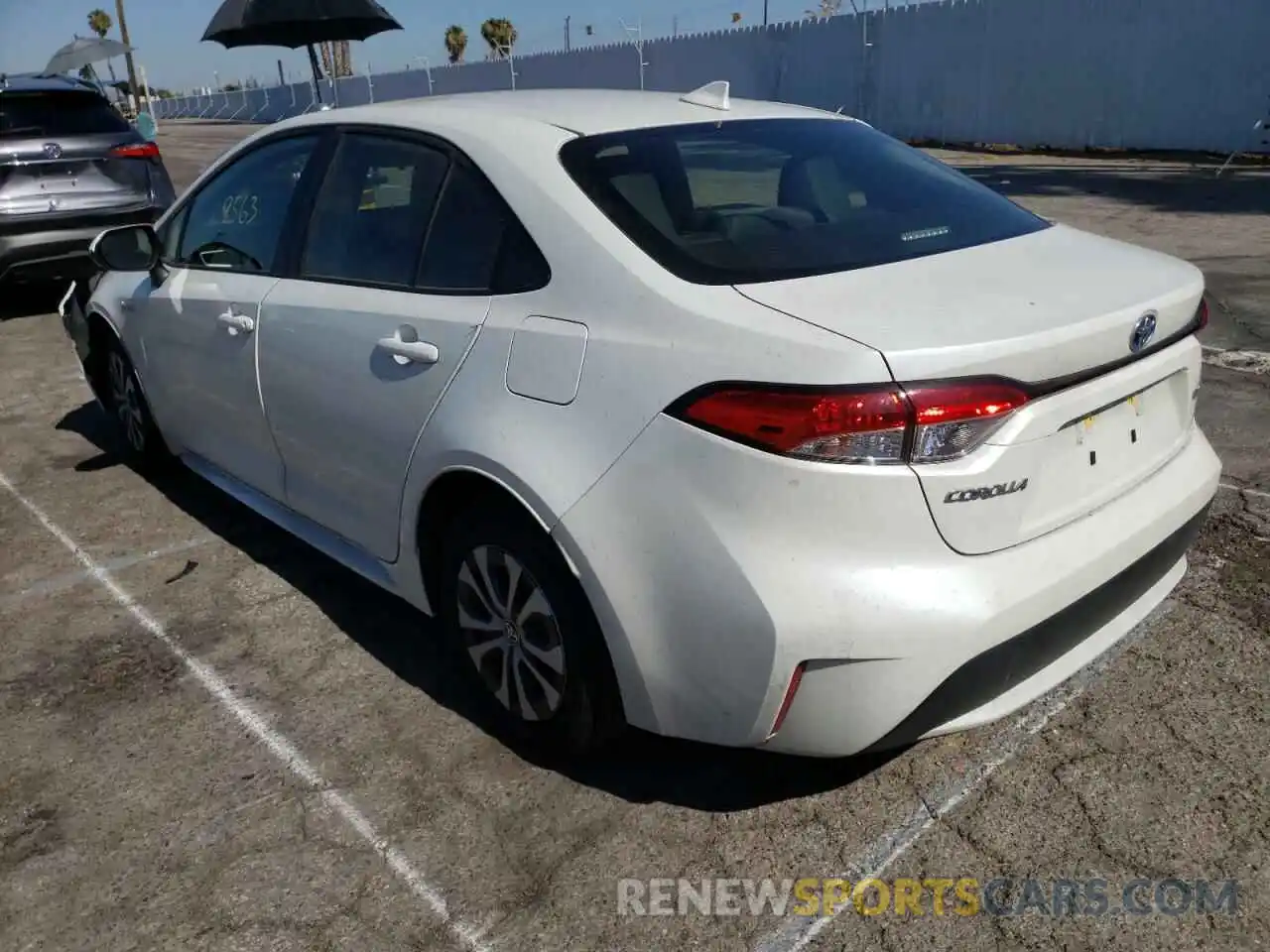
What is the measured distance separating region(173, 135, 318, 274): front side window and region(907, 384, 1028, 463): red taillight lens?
2.36 m

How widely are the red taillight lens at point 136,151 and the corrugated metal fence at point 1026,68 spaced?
40.1 feet

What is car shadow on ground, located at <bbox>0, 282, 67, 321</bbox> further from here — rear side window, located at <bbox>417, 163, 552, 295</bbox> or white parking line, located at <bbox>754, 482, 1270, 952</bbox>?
white parking line, located at <bbox>754, 482, 1270, 952</bbox>

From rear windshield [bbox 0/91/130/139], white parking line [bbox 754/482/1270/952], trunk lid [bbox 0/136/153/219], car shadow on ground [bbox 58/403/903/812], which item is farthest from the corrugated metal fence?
white parking line [bbox 754/482/1270/952]

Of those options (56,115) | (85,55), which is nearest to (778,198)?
(56,115)

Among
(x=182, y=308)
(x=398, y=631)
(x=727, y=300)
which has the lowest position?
(x=398, y=631)

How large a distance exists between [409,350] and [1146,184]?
15.3 meters

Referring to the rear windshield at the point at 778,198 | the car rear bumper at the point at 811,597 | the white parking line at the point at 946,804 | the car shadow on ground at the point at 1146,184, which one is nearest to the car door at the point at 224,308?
the rear windshield at the point at 778,198

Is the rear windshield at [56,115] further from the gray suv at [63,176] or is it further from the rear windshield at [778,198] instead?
the rear windshield at [778,198]

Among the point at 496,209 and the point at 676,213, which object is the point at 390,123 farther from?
the point at 676,213

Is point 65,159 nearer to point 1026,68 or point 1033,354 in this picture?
point 1033,354

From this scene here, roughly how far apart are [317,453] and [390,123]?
101 cm

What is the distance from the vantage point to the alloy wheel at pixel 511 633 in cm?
263

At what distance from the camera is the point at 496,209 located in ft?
9.00

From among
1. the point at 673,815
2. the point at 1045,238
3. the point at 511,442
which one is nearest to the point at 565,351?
the point at 511,442
